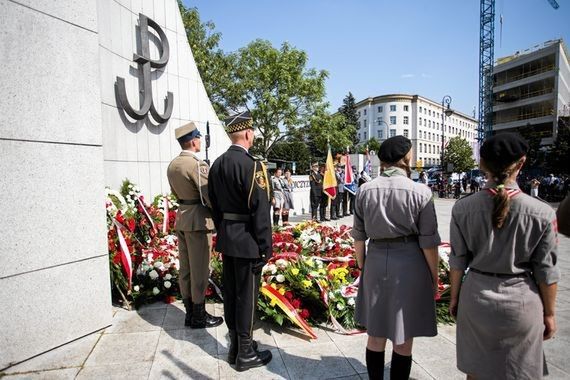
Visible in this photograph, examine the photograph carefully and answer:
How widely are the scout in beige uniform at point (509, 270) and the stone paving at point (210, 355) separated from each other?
41.9 inches

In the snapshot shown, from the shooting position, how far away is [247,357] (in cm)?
296

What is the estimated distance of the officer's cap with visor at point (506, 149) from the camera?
5.97ft

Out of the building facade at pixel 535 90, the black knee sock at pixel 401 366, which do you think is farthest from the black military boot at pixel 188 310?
the building facade at pixel 535 90

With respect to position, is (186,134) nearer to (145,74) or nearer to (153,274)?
(153,274)

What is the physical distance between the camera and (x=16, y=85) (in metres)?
2.93

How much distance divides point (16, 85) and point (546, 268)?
160 inches

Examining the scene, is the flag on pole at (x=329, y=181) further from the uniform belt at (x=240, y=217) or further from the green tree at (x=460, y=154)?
the green tree at (x=460, y=154)

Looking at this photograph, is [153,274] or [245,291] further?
[153,274]

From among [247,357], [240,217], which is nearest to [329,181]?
[240,217]

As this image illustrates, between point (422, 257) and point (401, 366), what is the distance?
77 cm

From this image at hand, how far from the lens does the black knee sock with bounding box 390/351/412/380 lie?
2340 mm

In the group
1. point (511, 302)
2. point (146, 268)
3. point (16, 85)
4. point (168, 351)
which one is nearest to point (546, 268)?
point (511, 302)

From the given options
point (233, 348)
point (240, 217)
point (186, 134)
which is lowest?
point (233, 348)

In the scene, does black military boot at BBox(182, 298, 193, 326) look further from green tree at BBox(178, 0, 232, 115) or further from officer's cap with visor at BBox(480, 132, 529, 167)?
green tree at BBox(178, 0, 232, 115)
